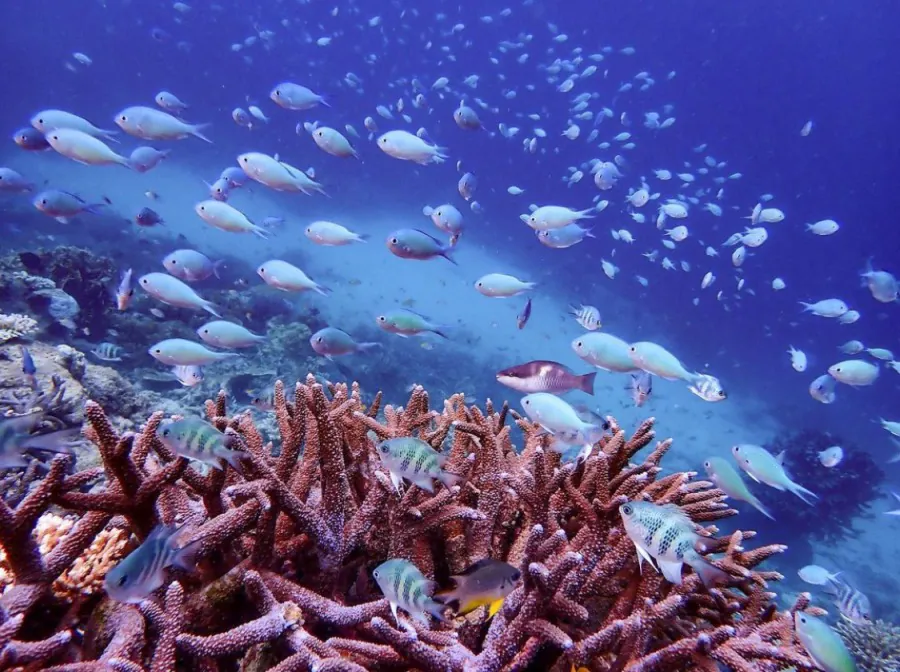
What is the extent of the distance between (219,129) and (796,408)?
47373 millimetres

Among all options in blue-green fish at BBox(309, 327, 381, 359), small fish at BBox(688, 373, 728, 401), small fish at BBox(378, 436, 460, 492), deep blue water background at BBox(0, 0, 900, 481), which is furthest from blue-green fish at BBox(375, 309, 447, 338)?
deep blue water background at BBox(0, 0, 900, 481)

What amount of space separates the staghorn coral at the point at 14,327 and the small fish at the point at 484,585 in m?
7.15

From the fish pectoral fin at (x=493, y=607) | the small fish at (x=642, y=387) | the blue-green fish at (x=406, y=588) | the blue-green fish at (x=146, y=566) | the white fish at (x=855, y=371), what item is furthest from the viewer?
the white fish at (x=855, y=371)

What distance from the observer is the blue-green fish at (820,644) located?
228 centimetres

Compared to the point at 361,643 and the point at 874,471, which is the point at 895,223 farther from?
the point at 361,643

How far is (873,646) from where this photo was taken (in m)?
7.16

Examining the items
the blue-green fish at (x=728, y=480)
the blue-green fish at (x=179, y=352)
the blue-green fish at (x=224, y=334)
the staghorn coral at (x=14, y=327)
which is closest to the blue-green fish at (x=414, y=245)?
the blue-green fish at (x=224, y=334)

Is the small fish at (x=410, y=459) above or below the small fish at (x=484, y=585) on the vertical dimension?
above

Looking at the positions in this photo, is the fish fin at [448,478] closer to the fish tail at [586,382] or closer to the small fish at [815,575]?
the fish tail at [586,382]

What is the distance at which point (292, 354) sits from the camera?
43.0 ft

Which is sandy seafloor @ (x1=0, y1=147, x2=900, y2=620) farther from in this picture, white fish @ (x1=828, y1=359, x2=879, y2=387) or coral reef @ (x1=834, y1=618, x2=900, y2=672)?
white fish @ (x1=828, y1=359, x2=879, y2=387)

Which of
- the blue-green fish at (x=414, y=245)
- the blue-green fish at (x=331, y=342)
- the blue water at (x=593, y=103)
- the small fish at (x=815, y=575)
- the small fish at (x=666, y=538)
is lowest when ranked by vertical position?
the small fish at (x=666, y=538)

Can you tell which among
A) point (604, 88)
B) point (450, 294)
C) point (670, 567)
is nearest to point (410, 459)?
point (670, 567)

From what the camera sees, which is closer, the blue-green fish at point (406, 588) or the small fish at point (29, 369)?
the blue-green fish at point (406, 588)
